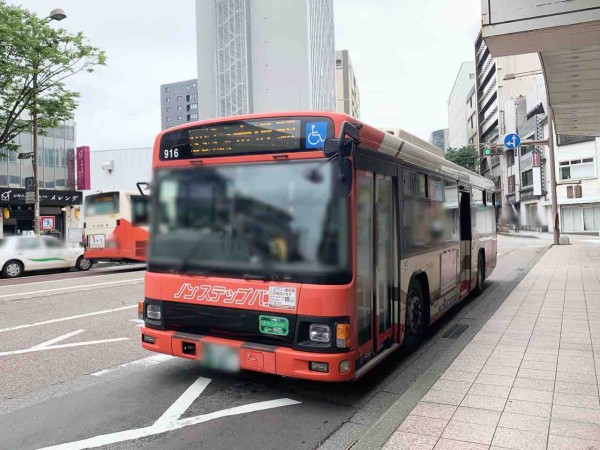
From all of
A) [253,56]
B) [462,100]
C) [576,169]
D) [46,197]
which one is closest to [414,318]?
[46,197]

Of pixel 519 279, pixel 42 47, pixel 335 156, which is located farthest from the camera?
pixel 42 47

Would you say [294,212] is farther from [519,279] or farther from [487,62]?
[487,62]

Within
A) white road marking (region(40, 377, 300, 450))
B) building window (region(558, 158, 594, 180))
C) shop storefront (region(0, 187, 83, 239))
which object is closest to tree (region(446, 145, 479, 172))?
building window (region(558, 158, 594, 180))

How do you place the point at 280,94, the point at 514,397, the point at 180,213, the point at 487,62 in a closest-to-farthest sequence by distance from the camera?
the point at 514,397
the point at 180,213
the point at 280,94
the point at 487,62

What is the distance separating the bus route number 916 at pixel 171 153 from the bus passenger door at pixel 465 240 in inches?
223

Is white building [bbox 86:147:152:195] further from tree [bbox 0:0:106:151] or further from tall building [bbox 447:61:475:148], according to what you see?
tall building [bbox 447:61:475:148]

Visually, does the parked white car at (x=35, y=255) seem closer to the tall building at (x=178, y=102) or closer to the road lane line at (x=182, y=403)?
the road lane line at (x=182, y=403)

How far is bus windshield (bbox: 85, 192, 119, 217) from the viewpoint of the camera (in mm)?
18341

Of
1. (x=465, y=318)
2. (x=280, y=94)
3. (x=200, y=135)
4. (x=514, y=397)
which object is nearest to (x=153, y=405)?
(x=200, y=135)

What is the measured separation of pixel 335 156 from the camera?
13.8ft

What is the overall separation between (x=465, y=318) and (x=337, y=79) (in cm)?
10382

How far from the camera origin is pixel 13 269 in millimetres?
17672

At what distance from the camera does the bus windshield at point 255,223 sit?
13.9ft

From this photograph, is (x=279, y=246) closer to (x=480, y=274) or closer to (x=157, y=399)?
(x=157, y=399)
